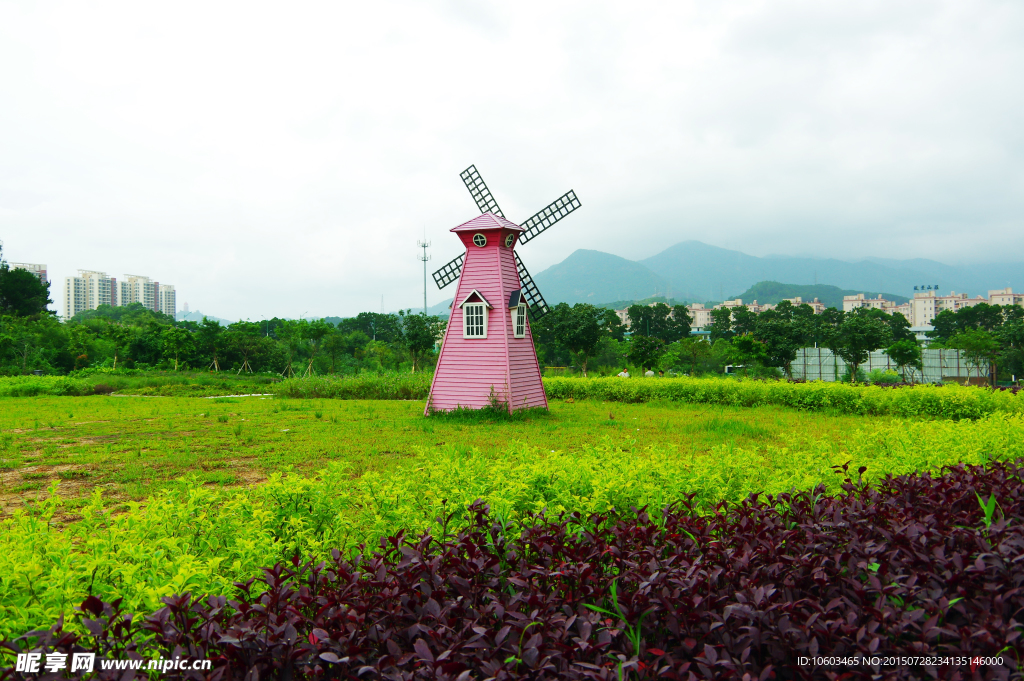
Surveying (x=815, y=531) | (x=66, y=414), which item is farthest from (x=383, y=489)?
(x=66, y=414)

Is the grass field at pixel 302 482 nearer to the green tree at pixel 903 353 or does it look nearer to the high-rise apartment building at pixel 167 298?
the green tree at pixel 903 353

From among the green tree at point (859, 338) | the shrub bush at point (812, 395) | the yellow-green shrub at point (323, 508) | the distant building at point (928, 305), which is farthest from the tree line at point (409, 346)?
the distant building at point (928, 305)

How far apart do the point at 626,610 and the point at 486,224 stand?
10783 mm

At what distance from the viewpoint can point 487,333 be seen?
12.0 m

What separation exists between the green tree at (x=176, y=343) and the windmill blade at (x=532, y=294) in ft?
70.7

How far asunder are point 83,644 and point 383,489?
170 centimetres

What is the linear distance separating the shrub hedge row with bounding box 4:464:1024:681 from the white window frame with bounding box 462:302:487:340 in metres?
9.50

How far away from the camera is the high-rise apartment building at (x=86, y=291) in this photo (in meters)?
102

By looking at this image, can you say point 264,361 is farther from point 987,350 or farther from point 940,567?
point 987,350

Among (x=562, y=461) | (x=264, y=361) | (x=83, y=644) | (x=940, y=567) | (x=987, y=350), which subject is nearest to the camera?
(x=83, y=644)

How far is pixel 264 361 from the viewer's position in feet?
99.3

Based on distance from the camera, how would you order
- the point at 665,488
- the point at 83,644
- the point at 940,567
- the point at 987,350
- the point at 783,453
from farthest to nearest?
the point at 987,350 → the point at 783,453 → the point at 665,488 → the point at 940,567 → the point at 83,644

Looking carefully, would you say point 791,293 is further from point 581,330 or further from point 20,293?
point 20,293

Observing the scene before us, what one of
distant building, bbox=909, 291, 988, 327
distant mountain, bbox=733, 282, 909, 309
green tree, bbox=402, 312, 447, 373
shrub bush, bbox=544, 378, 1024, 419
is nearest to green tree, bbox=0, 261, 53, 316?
green tree, bbox=402, 312, 447, 373
